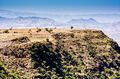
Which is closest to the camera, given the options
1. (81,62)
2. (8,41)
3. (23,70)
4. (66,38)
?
(23,70)

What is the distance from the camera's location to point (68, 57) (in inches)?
4006

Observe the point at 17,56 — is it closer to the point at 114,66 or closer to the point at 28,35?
the point at 28,35

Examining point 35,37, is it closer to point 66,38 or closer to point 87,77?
point 66,38

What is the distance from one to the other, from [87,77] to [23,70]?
19.5m

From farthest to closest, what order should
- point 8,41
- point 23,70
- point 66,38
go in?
point 66,38 → point 8,41 → point 23,70

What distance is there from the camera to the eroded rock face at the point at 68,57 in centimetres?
8719

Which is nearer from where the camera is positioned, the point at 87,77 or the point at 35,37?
the point at 87,77

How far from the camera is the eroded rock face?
87188 millimetres

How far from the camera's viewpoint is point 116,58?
11231 centimetres

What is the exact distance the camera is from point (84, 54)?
4198 inches

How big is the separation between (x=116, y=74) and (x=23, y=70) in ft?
103

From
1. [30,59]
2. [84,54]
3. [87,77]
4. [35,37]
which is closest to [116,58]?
[84,54]

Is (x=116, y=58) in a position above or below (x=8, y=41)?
below

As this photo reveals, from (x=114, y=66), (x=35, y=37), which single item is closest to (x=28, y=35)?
(x=35, y=37)
